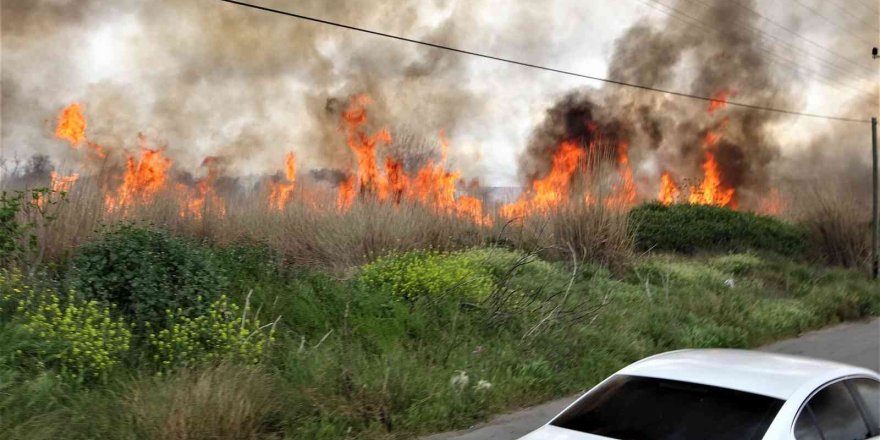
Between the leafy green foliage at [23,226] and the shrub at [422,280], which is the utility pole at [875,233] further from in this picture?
the leafy green foliage at [23,226]

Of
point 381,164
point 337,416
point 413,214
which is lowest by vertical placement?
point 337,416

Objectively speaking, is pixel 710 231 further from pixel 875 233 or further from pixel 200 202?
pixel 200 202

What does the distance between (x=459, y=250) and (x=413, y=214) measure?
3.36 feet

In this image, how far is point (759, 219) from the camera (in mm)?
20875

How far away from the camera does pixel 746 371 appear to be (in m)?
3.63

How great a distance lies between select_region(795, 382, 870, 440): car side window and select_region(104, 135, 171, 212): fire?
29.3 feet

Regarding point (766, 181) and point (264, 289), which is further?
point (766, 181)

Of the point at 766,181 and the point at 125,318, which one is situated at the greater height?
the point at 766,181

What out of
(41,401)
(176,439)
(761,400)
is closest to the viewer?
(761,400)

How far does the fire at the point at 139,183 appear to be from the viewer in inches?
398

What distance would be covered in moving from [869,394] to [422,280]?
5924 millimetres

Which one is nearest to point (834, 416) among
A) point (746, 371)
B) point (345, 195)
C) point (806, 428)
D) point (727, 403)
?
point (806, 428)

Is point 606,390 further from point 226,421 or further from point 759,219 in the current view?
point 759,219

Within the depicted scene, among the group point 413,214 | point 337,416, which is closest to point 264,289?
point 337,416
